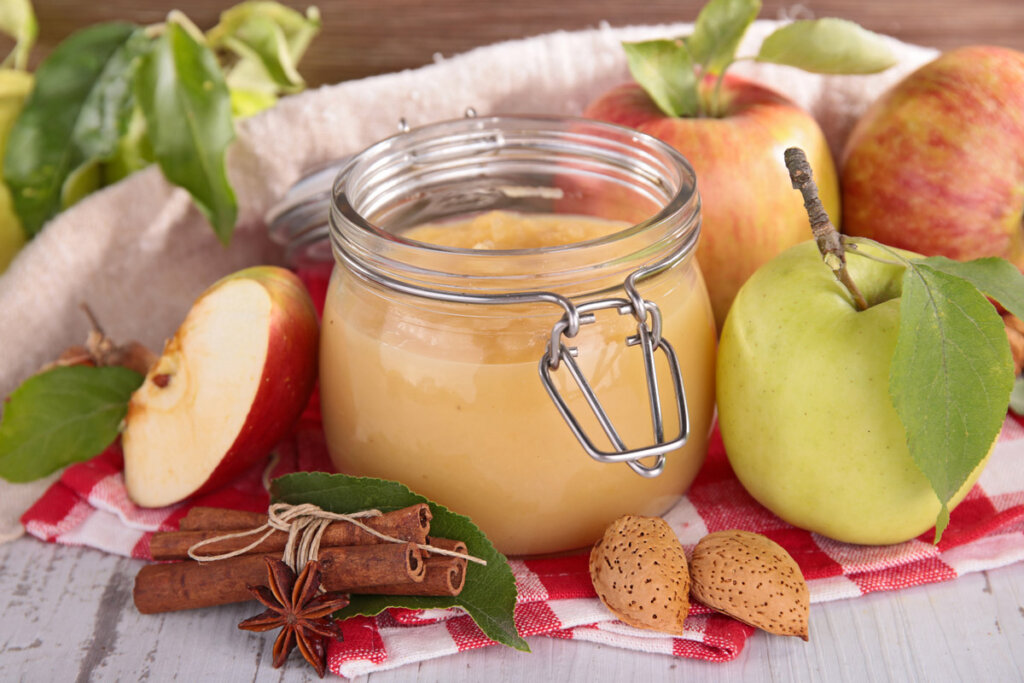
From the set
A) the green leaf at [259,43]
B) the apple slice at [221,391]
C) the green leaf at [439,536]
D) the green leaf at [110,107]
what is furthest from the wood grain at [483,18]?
the green leaf at [439,536]

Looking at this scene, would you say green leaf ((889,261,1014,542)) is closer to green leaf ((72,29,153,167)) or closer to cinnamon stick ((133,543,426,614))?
cinnamon stick ((133,543,426,614))

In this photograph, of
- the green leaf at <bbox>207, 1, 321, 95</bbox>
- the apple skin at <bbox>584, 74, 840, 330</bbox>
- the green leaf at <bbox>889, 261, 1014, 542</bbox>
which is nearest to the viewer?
the green leaf at <bbox>889, 261, 1014, 542</bbox>

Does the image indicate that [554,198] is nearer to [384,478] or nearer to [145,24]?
[384,478]

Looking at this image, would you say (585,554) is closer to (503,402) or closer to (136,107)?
(503,402)

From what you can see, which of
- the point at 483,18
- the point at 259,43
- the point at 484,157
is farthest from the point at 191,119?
the point at 483,18

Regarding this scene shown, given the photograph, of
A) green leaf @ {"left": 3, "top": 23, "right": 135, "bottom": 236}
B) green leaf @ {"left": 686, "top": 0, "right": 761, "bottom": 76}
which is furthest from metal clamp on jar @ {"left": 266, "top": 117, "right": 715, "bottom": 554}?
green leaf @ {"left": 3, "top": 23, "right": 135, "bottom": 236}
